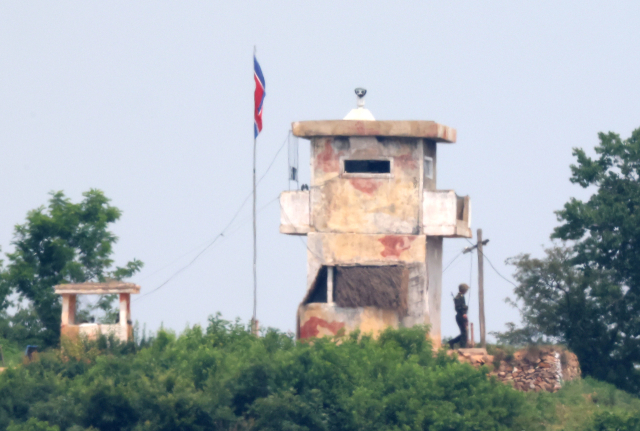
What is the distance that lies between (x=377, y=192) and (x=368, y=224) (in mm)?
913

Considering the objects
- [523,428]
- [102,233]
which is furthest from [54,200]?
[523,428]

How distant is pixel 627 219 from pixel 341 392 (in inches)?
527

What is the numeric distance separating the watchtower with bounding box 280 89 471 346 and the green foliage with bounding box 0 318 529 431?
8.37ft

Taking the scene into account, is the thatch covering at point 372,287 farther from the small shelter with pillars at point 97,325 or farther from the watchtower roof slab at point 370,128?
the small shelter with pillars at point 97,325

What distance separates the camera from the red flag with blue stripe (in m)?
38.8

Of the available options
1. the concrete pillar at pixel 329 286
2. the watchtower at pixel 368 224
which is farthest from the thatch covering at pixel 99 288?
the concrete pillar at pixel 329 286

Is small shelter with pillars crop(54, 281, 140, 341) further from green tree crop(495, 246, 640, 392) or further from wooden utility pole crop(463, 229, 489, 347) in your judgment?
green tree crop(495, 246, 640, 392)

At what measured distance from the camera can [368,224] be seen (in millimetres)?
37219

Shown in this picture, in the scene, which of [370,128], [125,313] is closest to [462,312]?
[370,128]

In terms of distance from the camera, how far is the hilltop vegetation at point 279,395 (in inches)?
1258

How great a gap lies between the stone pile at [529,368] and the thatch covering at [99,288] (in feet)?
29.8

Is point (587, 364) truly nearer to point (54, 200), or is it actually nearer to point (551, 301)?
point (551, 301)

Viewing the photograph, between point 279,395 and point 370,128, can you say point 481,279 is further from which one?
point 279,395

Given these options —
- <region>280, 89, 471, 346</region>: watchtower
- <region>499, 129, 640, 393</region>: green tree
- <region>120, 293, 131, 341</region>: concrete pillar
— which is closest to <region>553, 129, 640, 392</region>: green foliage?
<region>499, 129, 640, 393</region>: green tree
